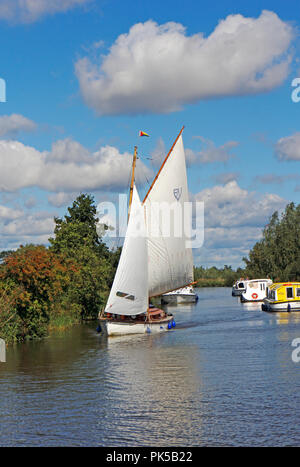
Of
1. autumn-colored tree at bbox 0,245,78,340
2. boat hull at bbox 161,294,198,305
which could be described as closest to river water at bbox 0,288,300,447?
autumn-colored tree at bbox 0,245,78,340

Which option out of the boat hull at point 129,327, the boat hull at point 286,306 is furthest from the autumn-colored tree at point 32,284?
the boat hull at point 286,306

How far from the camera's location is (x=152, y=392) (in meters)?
27.5

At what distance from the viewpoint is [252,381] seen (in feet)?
95.7

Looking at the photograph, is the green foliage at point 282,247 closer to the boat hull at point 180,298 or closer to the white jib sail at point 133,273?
the boat hull at point 180,298

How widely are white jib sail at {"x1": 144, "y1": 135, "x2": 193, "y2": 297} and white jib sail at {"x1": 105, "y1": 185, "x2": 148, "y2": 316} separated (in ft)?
11.1

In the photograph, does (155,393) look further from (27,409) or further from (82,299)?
(82,299)

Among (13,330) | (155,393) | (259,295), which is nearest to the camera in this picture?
(155,393)

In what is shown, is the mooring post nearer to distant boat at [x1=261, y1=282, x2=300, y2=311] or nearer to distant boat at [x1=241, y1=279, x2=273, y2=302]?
distant boat at [x1=261, y1=282, x2=300, y2=311]

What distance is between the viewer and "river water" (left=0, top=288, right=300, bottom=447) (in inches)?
816

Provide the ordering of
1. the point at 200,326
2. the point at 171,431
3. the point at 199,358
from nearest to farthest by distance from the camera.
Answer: the point at 171,431 → the point at 199,358 → the point at 200,326

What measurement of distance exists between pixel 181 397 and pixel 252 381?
179 inches

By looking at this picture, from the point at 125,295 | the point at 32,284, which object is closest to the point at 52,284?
the point at 32,284

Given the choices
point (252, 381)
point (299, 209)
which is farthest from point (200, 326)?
point (299, 209)

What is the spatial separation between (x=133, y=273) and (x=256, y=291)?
5168 cm
